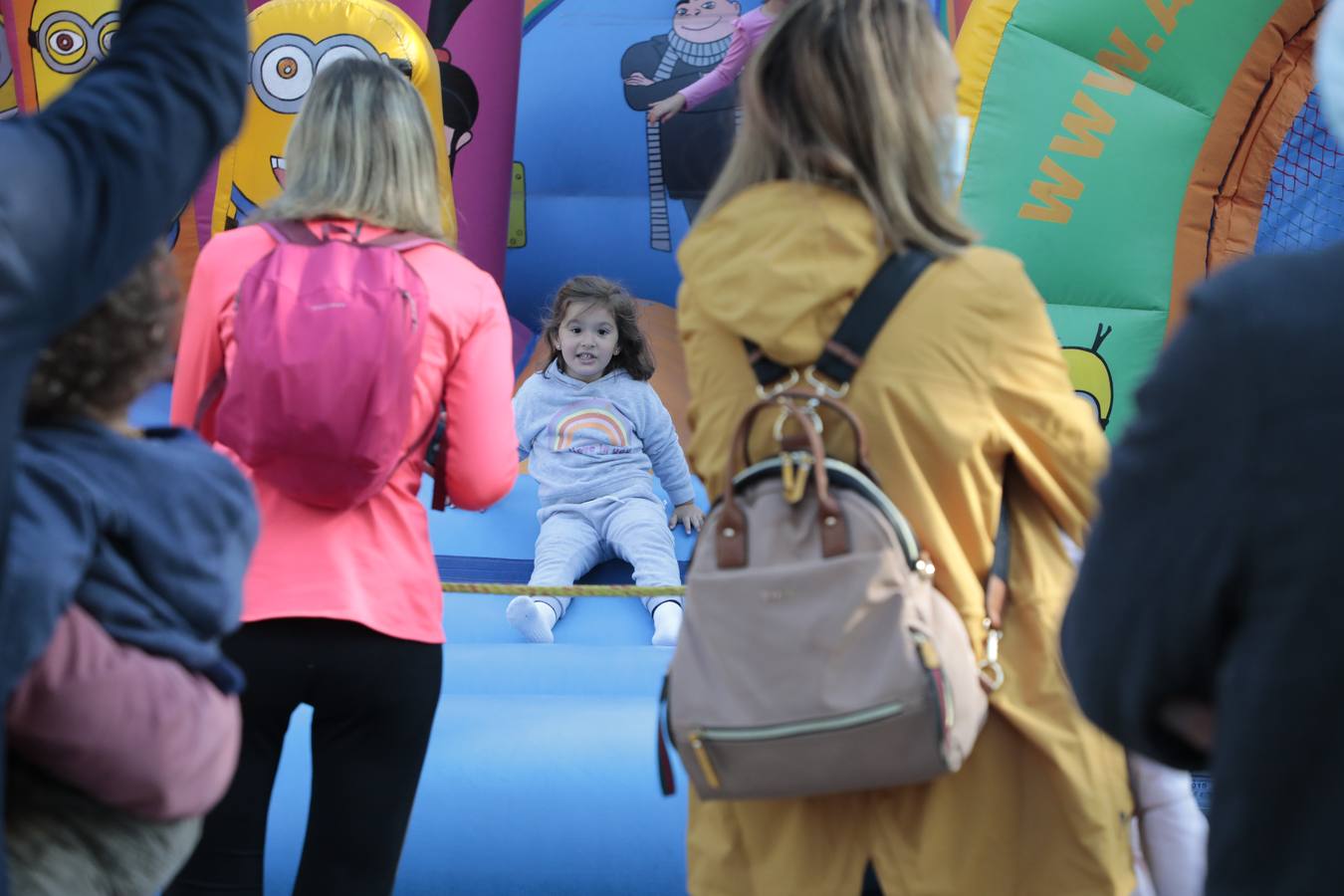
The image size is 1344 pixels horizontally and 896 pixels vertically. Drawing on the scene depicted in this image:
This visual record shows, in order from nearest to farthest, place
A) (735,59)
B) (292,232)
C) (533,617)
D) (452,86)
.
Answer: (292,232), (533,617), (735,59), (452,86)

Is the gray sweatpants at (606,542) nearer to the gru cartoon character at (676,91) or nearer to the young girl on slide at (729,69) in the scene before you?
the young girl on slide at (729,69)

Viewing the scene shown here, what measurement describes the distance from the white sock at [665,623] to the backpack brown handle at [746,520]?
1968 mm

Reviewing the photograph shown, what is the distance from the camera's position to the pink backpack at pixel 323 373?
175cm

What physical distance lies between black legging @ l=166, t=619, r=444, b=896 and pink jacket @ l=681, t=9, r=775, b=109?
3628 mm

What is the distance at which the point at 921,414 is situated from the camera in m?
1.41

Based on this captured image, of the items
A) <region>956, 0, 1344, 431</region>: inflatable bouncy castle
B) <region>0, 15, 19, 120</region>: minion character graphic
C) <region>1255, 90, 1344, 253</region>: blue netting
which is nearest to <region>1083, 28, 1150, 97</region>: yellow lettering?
<region>956, 0, 1344, 431</region>: inflatable bouncy castle

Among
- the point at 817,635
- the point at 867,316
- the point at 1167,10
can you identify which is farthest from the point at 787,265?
the point at 1167,10

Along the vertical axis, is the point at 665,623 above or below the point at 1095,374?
below

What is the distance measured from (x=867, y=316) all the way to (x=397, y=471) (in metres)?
0.72

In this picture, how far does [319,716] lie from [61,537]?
868 mm

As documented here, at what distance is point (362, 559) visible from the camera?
182 centimetres

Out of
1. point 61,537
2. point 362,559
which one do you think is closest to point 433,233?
point 362,559

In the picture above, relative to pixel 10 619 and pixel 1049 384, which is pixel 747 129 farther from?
pixel 10 619

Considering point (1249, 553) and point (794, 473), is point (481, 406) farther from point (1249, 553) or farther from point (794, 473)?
point (1249, 553)
